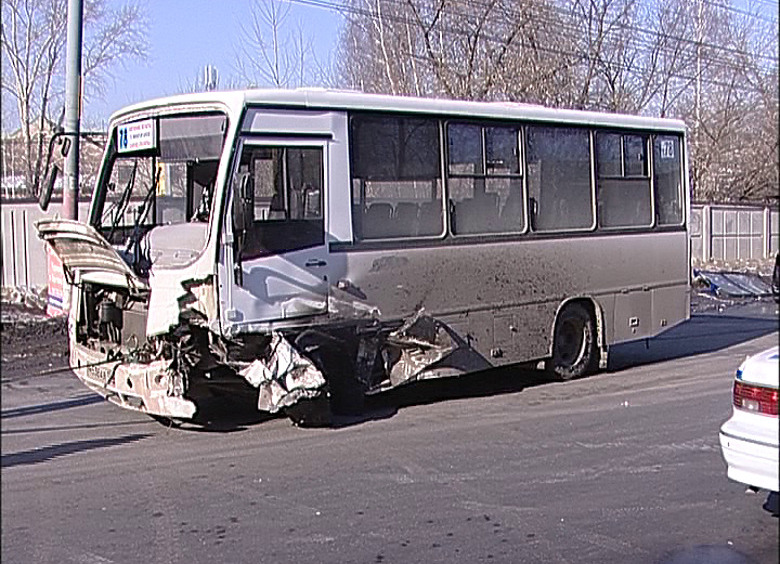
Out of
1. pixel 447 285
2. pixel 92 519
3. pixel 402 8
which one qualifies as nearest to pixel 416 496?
pixel 92 519

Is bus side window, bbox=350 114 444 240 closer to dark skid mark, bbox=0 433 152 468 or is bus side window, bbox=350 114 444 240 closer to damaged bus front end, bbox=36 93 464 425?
damaged bus front end, bbox=36 93 464 425

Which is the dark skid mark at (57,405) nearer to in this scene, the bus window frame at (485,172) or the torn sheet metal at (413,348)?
the torn sheet metal at (413,348)

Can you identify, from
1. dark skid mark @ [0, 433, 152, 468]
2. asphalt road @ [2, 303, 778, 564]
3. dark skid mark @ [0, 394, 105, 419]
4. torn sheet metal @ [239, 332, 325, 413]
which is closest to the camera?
asphalt road @ [2, 303, 778, 564]

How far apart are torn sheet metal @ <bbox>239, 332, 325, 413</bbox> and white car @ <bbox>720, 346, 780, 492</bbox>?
12.7 feet

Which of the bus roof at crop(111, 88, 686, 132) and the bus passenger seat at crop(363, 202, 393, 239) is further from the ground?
the bus roof at crop(111, 88, 686, 132)

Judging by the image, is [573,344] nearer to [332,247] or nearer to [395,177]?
[395,177]

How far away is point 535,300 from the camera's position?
11.3 metres

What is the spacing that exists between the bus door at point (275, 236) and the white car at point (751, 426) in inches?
163

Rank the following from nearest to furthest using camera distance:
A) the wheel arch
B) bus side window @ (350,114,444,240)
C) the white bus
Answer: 1. the white bus
2. bus side window @ (350,114,444,240)
3. the wheel arch

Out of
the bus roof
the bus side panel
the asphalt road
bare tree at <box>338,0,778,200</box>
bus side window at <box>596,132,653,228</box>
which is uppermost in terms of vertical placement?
bare tree at <box>338,0,778,200</box>

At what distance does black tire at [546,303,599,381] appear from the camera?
39.0ft

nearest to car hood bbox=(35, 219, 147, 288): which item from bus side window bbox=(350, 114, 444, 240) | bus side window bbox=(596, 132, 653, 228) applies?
bus side window bbox=(350, 114, 444, 240)

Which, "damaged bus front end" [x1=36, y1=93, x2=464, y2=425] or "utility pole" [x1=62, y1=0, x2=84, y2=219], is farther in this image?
"damaged bus front end" [x1=36, y1=93, x2=464, y2=425]

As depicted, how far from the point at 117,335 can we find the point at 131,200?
1331 mm
